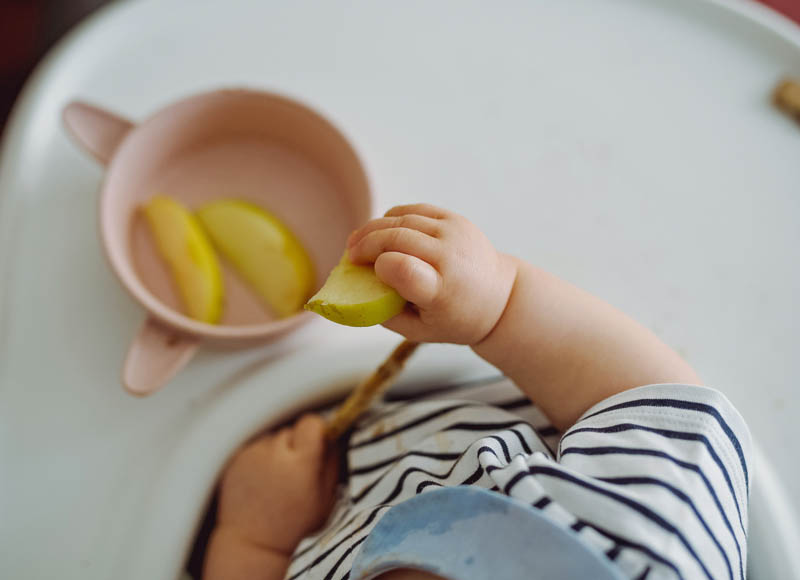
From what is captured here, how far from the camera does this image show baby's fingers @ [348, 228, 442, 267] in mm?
296

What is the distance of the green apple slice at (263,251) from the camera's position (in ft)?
1.43

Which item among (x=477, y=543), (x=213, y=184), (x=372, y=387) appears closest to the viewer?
(x=477, y=543)

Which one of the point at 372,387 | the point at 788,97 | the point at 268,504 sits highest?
the point at 788,97

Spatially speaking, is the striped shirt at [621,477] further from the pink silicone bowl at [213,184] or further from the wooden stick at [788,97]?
the wooden stick at [788,97]

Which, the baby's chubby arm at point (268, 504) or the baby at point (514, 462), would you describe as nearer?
the baby at point (514, 462)

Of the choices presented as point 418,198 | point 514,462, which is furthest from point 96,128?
point 514,462

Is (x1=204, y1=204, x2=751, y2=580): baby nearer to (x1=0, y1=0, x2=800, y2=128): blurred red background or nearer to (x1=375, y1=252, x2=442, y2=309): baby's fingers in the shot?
(x1=375, y1=252, x2=442, y2=309): baby's fingers

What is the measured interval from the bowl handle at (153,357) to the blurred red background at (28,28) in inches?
20.2

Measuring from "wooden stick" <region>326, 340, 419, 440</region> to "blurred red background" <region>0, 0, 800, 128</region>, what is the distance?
0.60 meters

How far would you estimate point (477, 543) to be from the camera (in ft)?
0.85

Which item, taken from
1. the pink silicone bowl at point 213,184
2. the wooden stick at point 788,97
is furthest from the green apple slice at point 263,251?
the wooden stick at point 788,97

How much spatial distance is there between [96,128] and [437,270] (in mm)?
286

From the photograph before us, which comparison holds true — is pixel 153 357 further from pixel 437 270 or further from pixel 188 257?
pixel 437 270

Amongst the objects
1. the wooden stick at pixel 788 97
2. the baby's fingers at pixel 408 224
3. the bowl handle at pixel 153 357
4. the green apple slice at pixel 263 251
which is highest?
the wooden stick at pixel 788 97
